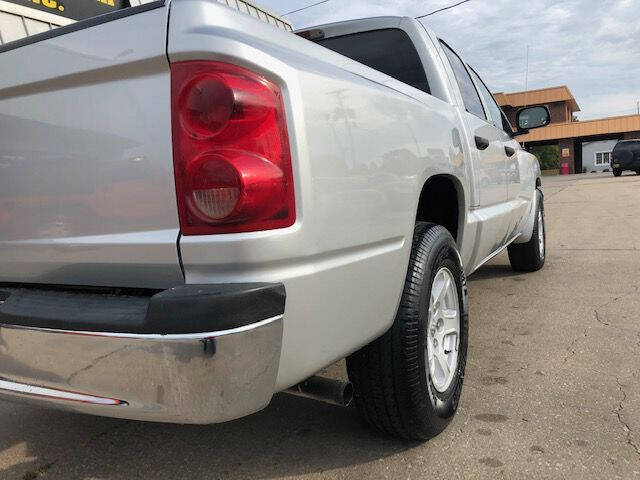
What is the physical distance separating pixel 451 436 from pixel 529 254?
350cm

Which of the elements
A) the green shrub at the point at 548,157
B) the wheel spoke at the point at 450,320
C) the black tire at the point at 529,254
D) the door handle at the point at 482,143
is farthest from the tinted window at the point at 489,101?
Result: the green shrub at the point at 548,157

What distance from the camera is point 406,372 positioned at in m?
2.11

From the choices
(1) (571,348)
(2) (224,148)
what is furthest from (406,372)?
(1) (571,348)

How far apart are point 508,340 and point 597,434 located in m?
1.26

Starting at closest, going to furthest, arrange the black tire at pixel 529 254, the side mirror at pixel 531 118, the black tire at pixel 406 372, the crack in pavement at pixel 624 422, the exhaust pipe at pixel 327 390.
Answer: the exhaust pipe at pixel 327 390
the black tire at pixel 406 372
the crack in pavement at pixel 624 422
the side mirror at pixel 531 118
the black tire at pixel 529 254

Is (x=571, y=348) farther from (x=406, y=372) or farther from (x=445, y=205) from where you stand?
(x=406, y=372)

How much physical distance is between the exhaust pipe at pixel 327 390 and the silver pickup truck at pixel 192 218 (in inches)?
0.9

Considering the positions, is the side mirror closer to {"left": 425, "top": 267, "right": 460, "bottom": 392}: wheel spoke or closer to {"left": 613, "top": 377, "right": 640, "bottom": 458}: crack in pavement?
{"left": 613, "top": 377, "right": 640, "bottom": 458}: crack in pavement

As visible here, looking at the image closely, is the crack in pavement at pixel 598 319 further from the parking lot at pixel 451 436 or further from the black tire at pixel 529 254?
the black tire at pixel 529 254

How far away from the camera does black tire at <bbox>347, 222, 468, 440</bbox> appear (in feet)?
6.95

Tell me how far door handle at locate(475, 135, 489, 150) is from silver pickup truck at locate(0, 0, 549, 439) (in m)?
1.35

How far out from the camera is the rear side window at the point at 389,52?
3234mm

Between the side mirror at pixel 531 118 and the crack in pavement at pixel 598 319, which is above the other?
the side mirror at pixel 531 118

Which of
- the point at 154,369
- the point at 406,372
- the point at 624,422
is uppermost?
the point at 154,369
